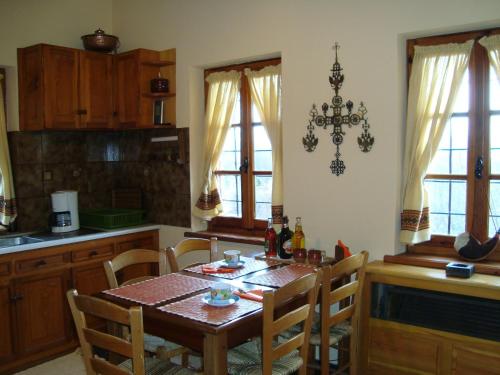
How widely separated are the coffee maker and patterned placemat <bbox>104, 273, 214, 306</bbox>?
1.58 metres

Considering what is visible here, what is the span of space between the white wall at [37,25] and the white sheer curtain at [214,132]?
127 cm

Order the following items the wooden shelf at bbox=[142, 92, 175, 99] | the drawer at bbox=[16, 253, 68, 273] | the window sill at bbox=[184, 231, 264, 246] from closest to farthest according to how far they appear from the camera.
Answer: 1. the drawer at bbox=[16, 253, 68, 273]
2. the window sill at bbox=[184, 231, 264, 246]
3. the wooden shelf at bbox=[142, 92, 175, 99]

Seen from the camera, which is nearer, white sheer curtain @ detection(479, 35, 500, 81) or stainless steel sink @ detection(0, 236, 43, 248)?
white sheer curtain @ detection(479, 35, 500, 81)

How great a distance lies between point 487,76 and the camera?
2904 mm

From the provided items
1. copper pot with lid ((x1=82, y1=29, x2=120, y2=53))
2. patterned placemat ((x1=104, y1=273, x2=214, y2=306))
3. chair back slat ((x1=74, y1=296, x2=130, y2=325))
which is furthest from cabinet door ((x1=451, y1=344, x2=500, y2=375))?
copper pot with lid ((x1=82, y1=29, x2=120, y2=53))

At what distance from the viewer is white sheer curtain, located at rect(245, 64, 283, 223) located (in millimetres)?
3643

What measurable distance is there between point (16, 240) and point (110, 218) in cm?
73

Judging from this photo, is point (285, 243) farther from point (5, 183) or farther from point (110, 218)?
point (5, 183)

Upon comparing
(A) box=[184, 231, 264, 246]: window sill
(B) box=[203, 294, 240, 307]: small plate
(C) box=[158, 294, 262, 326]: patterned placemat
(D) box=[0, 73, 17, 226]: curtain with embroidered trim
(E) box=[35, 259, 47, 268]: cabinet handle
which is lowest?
(E) box=[35, 259, 47, 268]: cabinet handle

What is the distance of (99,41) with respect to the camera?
418 centimetres

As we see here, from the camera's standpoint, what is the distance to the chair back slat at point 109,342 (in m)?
1.97

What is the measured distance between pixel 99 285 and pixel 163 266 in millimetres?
1187

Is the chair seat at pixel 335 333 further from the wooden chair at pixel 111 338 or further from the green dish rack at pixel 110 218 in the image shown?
the green dish rack at pixel 110 218

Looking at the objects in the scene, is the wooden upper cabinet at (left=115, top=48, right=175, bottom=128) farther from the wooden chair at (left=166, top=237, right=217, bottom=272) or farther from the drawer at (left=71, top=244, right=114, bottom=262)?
the wooden chair at (left=166, top=237, right=217, bottom=272)
